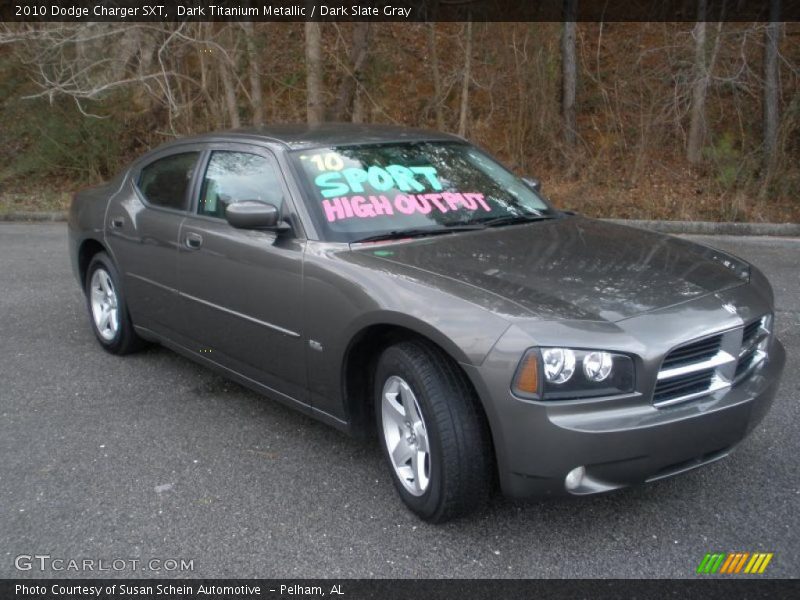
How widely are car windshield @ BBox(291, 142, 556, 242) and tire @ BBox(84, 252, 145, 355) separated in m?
2.01

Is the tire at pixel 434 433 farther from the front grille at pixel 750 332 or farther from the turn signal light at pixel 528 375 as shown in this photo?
the front grille at pixel 750 332

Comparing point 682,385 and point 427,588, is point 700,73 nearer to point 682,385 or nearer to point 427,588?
point 682,385

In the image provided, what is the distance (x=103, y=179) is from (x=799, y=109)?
11818 mm

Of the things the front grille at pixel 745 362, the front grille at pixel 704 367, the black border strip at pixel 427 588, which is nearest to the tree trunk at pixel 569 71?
the front grille at pixel 745 362

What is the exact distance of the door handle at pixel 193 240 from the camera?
432 cm

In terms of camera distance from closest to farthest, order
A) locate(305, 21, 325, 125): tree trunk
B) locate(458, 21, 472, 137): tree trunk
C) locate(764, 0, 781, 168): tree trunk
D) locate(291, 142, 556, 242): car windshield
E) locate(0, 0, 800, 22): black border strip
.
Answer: locate(291, 142, 556, 242): car windshield → locate(764, 0, 781, 168): tree trunk → locate(305, 21, 325, 125): tree trunk → locate(0, 0, 800, 22): black border strip → locate(458, 21, 472, 137): tree trunk

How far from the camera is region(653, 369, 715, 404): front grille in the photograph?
2877 mm

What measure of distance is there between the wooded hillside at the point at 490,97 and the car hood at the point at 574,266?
7.78m

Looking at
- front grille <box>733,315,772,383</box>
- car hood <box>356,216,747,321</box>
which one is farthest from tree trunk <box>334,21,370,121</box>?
front grille <box>733,315,772,383</box>

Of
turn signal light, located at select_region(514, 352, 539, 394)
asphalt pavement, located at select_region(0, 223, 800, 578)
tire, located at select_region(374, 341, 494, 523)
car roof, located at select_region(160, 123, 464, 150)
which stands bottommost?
asphalt pavement, located at select_region(0, 223, 800, 578)

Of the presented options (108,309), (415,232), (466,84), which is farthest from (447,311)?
(466,84)

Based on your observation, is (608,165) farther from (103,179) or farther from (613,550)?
(613,550)

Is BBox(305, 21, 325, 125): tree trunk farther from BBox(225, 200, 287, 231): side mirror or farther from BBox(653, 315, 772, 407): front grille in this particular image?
BBox(653, 315, 772, 407): front grille

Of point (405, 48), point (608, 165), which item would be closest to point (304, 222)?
→ point (608, 165)
